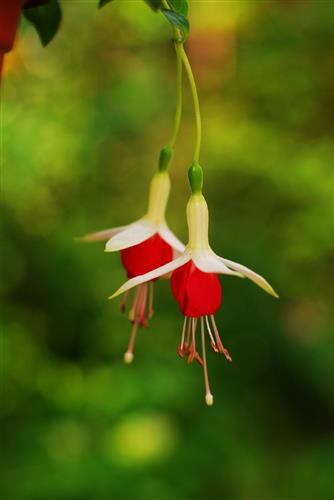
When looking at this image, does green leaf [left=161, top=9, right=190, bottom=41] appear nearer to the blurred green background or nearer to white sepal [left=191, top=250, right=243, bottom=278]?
white sepal [left=191, top=250, right=243, bottom=278]

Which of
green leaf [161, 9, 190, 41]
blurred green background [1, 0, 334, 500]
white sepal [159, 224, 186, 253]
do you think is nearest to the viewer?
green leaf [161, 9, 190, 41]

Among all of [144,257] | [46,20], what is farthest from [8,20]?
[144,257]

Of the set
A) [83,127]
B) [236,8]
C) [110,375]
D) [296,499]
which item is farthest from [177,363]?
[236,8]

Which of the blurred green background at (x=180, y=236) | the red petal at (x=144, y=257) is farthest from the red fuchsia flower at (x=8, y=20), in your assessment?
the blurred green background at (x=180, y=236)

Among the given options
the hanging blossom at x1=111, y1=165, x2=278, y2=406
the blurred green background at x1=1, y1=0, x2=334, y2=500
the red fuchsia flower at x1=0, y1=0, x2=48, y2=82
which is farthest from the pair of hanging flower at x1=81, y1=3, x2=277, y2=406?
the blurred green background at x1=1, y1=0, x2=334, y2=500

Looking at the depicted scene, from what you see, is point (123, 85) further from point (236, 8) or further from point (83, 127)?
point (236, 8)

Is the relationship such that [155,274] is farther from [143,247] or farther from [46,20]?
[46,20]

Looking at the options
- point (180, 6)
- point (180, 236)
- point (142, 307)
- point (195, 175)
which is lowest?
point (180, 236)
